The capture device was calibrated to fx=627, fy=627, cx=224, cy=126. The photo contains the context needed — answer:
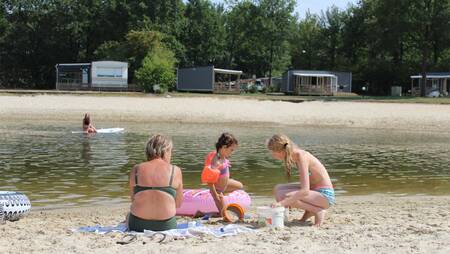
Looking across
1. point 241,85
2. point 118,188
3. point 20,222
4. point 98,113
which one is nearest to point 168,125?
point 98,113

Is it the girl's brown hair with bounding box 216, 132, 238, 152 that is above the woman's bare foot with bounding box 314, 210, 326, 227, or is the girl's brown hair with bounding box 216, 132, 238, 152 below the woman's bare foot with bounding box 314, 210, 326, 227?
above

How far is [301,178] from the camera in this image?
8.09 metres

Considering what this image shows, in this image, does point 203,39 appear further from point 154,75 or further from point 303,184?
point 303,184

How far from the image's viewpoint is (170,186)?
7.13 m

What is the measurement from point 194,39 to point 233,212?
7245 centimetres

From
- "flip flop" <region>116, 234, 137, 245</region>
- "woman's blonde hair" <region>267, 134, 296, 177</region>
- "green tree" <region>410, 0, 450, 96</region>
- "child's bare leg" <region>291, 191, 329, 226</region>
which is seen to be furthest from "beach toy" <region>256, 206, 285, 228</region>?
"green tree" <region>410, 0, 450, 96</region>

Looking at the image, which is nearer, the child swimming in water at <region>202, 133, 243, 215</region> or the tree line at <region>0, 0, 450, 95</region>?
the child swimming in water at <region>202, 133, 243, 215</region>

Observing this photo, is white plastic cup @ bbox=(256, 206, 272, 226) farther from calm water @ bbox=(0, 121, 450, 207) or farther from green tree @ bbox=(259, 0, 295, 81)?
green tree @ bbox=(259, 0, 295, 81)

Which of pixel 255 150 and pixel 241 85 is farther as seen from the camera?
pixel 241 85

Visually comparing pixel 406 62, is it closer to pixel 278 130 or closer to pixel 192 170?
pixel 278 130

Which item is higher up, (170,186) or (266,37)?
(266,37)

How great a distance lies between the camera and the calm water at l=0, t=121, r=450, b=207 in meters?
12.8

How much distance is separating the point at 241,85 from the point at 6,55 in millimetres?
30697

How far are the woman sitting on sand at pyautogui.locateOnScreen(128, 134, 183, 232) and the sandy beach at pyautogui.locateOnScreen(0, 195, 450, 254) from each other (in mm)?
299
